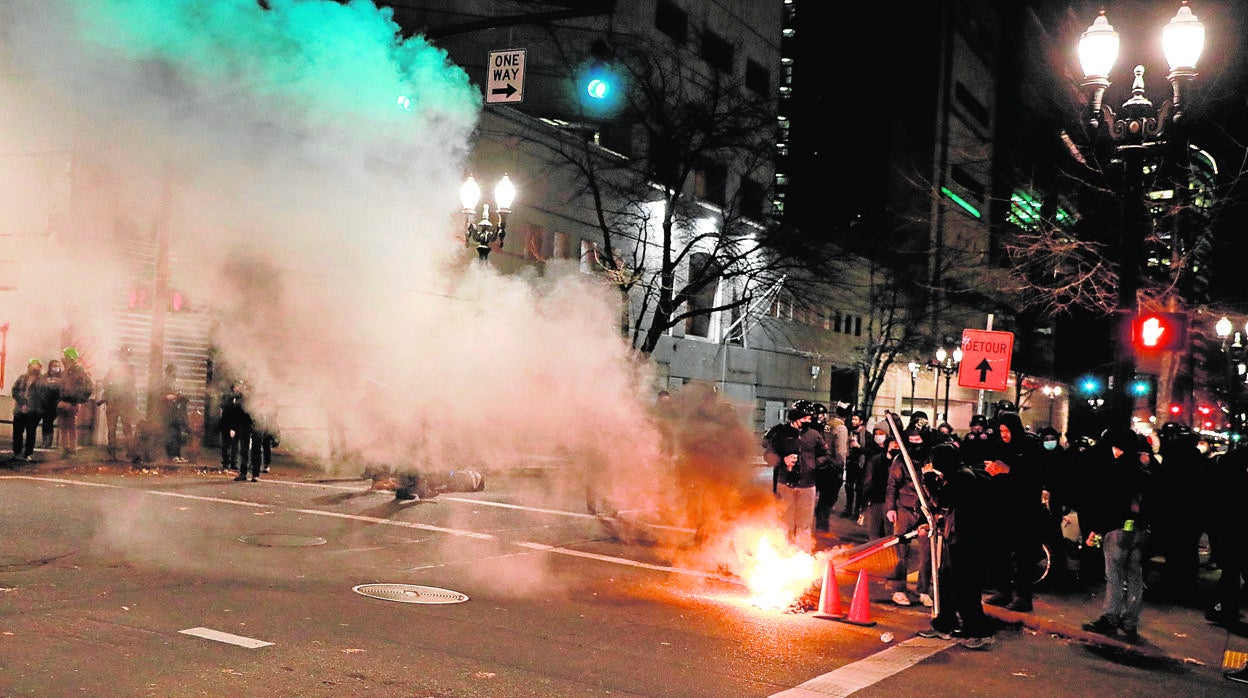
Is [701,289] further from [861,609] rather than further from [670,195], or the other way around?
[861,609]

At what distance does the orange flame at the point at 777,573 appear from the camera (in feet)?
28.8

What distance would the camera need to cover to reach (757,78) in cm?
4022

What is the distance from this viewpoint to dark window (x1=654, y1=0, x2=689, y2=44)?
3438 centimetres

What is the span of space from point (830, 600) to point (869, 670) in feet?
5.18

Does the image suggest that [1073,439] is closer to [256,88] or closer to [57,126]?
[256,88]

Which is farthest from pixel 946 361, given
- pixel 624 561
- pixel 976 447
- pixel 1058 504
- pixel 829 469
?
pixel 624 561

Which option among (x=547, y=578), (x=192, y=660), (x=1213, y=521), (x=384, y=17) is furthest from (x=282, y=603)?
(x=1213, y=521)

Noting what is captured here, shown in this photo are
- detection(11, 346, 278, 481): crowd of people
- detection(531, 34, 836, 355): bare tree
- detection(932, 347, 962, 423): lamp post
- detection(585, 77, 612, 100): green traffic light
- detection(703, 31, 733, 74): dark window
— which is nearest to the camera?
detection(585, 77, 612, 100): green traffic light

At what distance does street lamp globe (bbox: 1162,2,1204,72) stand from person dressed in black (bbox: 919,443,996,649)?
493cm

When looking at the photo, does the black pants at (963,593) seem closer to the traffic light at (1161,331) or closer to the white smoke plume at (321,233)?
the white smoke plume at (321,233)

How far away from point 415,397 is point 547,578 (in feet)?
12.2

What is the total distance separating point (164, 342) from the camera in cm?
1530

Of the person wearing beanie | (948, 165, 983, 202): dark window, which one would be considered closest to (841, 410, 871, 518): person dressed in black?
the person wearing beanie

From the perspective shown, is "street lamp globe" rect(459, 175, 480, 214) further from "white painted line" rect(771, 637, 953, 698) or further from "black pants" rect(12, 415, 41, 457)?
"black pants" rect(12, 415, 41, 457)
